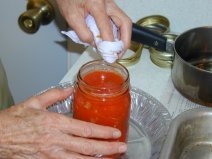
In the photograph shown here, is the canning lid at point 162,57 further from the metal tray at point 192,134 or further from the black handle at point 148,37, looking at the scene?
the metal tray at point 192,134

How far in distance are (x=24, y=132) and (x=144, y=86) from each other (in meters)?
0.32

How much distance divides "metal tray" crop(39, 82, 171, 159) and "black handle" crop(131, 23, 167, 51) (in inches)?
4.1

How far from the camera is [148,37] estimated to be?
800mm

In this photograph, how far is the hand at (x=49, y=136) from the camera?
569mm

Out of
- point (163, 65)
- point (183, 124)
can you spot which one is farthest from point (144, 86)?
point (183, 124)

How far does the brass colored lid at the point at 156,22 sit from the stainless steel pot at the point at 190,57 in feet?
0.35

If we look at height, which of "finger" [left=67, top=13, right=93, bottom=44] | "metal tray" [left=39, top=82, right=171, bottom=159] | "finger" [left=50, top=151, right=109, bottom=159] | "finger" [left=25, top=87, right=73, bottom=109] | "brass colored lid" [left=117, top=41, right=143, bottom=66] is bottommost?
"metal tray" [left=39, top=82, right=171, bottom=159]

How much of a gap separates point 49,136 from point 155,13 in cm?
48

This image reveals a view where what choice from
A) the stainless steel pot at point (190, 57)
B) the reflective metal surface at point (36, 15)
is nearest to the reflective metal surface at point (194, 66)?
the stainless steel pot at point (190, 57)

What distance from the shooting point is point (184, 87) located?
758 mm

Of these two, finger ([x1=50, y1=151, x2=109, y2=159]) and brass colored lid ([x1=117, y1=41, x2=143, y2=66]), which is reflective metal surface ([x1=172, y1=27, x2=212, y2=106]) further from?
finger ([x1=50, y1=151, x2=109, y2=159])

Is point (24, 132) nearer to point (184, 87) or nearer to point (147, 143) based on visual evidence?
point (147, 143)

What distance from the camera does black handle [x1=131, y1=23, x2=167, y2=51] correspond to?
0.79 metres

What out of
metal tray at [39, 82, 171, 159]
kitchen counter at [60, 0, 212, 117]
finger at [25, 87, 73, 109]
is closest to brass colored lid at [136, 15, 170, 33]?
kitchen counter at [60, 0, 212, 117]
